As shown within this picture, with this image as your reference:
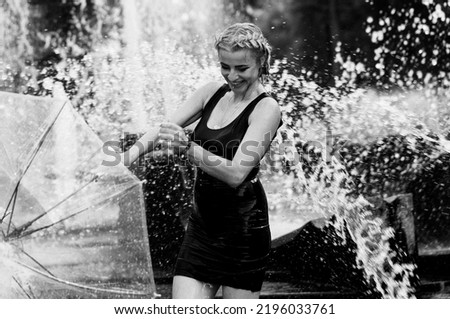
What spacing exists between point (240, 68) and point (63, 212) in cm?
117

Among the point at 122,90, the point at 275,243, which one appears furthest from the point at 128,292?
the point at 122,90

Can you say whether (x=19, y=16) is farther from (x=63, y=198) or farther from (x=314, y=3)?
(x=314, y=3)

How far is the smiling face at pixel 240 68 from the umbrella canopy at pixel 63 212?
819 mm

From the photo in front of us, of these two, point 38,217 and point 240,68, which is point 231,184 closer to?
point 240,68

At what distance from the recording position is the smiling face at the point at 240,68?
2146 mm

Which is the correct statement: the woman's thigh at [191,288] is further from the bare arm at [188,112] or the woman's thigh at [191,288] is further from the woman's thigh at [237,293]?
the bare arm at [188,112]

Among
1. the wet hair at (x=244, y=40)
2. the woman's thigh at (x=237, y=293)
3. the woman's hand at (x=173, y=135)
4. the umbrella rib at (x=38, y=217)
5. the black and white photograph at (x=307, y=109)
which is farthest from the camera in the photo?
the black and white photograph at (x=307, y=109)

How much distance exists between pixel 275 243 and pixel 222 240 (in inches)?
44.7

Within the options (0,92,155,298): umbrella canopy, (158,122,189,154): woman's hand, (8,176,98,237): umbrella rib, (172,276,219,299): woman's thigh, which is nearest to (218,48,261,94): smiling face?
(158,122,189,154): woman's hand

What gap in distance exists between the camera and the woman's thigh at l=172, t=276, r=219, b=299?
2217 mm

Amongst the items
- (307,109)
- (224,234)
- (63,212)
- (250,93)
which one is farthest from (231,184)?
(307,109)

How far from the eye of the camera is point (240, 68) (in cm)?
217

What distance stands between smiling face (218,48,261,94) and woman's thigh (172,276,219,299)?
2.21 ft

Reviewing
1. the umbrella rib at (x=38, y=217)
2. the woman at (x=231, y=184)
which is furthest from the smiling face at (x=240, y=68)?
the umbrella rib at (x=38, y=217)
